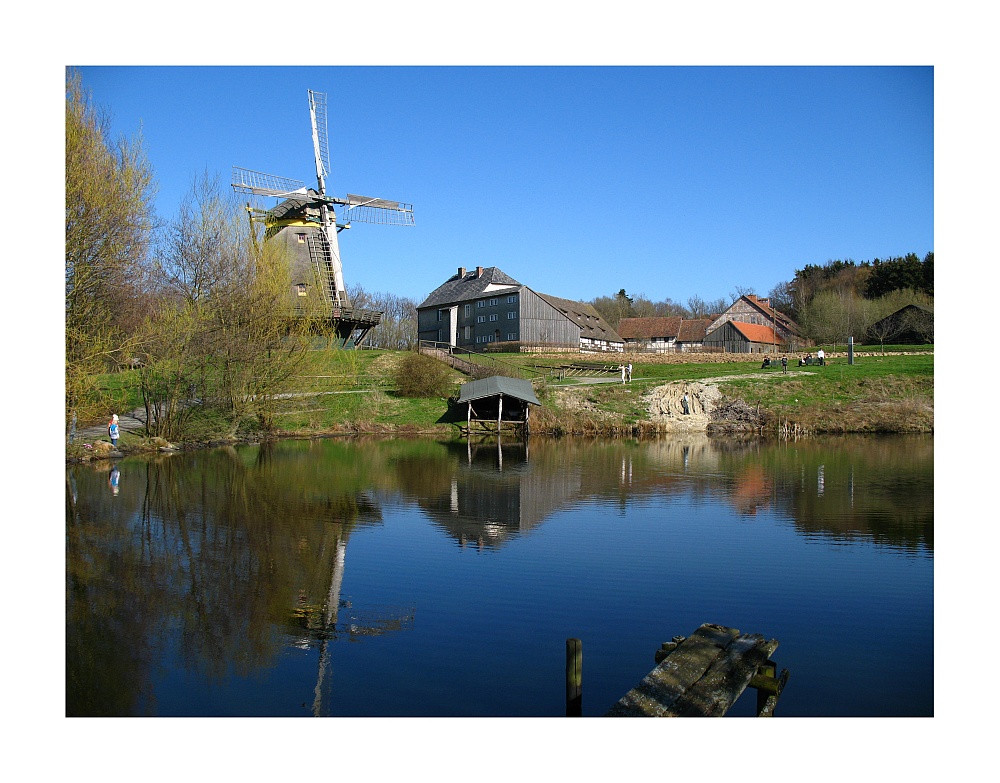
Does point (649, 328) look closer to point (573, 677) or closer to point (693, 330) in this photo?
point (693, 330)

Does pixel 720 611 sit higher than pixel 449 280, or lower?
lower

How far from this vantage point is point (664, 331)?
250ft

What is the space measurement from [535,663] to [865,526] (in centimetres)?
869

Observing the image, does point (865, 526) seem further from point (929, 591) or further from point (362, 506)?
point (362, 506)

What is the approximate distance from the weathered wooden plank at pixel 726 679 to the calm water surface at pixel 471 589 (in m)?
0.40

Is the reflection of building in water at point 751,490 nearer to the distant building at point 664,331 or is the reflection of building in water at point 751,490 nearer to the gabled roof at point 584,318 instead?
the gabled roof at point 584,318

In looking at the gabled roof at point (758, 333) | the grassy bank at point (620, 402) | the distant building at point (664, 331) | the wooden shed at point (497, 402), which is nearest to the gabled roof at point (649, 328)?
the distant building at point (664, 331)

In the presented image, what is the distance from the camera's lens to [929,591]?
947cm

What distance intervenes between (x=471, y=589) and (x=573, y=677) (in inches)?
159

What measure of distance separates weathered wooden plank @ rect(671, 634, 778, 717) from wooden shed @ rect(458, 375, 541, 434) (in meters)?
26.4

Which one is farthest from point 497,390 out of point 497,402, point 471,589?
point 471,589

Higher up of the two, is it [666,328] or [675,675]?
[666,328]

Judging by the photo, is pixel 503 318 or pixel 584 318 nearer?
pixel 503 318
